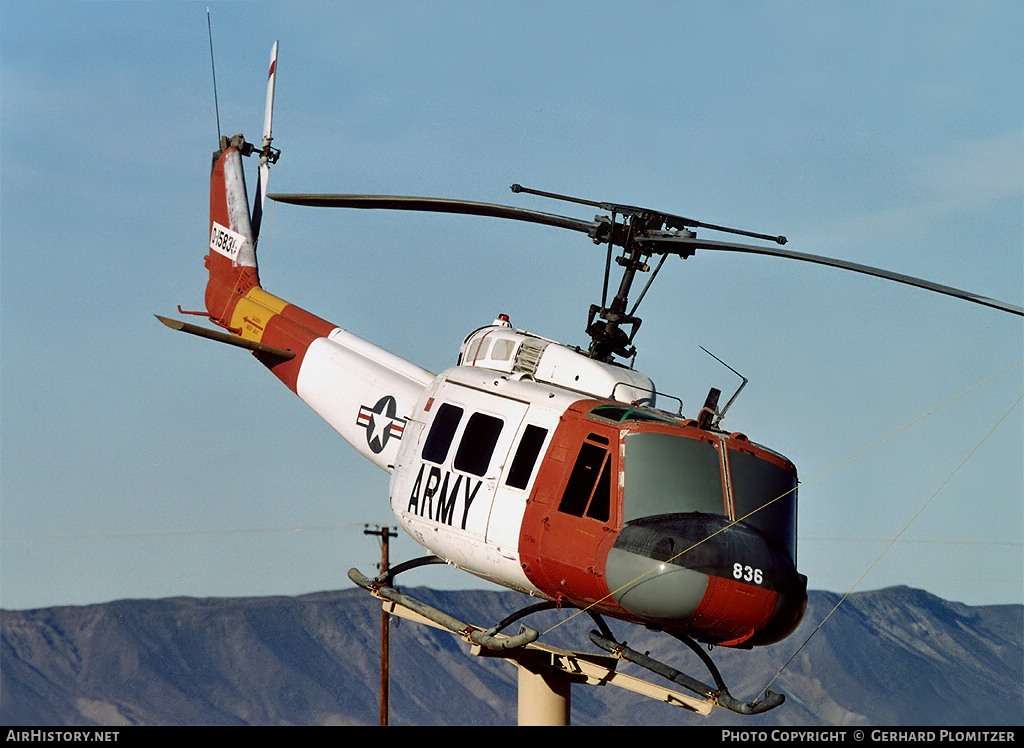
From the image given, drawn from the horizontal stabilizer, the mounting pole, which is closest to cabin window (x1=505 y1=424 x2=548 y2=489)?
the mounting pole

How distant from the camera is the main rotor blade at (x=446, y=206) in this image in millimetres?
20094

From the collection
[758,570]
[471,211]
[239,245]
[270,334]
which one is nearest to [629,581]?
[758,570]

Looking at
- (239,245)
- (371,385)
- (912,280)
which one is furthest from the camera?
(239,245)

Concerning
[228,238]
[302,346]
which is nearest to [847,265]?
[302,346]

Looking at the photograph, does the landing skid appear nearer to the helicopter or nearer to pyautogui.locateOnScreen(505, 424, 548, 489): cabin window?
the helicopter

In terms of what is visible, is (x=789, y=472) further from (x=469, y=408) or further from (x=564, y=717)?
(x=564, y=717)

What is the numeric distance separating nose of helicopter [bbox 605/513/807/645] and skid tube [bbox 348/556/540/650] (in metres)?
2.00

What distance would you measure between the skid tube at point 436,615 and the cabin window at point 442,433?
181cm

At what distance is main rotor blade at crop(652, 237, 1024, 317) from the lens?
51.7 ft

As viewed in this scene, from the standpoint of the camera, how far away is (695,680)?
17.9 m

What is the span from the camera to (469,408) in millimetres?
19328

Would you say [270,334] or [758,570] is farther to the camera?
[270,334]

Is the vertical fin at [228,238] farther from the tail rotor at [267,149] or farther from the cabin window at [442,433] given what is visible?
the cabin window at [442,433]
